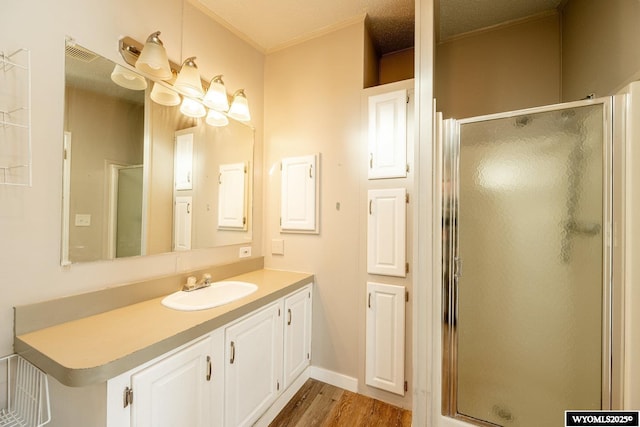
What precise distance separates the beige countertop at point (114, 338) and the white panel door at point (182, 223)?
0.36 meters

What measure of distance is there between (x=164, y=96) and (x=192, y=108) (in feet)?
0.59

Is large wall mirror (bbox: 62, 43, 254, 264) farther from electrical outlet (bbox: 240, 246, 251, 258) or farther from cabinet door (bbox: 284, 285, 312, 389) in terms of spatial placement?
cabinet door (bbox: 284, 285, 312, 389)

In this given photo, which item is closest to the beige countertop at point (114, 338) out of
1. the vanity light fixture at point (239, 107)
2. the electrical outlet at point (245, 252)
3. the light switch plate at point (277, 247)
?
the electrical outlet at point (245, 252)

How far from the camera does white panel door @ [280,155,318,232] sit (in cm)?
206

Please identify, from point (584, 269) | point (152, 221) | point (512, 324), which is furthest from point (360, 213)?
point (152, 221)

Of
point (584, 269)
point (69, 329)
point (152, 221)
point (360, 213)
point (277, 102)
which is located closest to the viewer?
point (69, 329)

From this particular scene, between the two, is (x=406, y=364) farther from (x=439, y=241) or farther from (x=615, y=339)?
(x=615, y=339)

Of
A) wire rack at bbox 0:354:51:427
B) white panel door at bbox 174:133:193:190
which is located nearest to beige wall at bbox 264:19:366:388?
white panel door at bbox 174:133:193:190

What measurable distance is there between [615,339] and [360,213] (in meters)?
1.37

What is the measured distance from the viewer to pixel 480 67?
6.54ft

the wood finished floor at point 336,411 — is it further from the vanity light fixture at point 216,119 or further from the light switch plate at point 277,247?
the vanity light fixture at point 216,119

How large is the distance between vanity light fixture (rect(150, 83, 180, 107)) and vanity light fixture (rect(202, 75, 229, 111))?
7.7 inches

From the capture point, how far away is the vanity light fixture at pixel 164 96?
151cm

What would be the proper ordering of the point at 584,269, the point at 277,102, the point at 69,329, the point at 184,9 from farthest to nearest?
the point at 277,102
the point at 184,9
the point at 584,269
the point at 69,329
